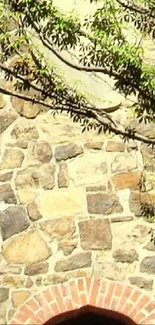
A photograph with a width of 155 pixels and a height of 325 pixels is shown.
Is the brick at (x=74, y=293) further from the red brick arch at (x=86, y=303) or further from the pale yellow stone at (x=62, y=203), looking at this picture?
the pale yellow stone at (x=62, y=203)

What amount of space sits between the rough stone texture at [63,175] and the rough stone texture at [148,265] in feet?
2.41

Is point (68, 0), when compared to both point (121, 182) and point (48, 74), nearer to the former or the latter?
point (48, 74)

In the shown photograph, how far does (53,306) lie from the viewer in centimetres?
585

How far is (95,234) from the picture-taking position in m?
6.05

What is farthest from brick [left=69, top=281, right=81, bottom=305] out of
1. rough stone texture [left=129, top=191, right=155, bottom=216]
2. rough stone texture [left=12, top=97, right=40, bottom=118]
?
rough stone texture [left=12, top=97, right=40, bottom=118]

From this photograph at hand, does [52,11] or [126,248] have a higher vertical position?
[52,11]

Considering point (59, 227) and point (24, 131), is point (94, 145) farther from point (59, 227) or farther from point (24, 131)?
point (59, 227)

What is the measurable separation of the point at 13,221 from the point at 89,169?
62 centimetres

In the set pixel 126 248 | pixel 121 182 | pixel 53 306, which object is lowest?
pixel 53 306

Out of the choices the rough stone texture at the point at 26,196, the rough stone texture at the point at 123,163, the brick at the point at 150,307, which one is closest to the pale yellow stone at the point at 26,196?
the rough stone texture at the point at 26,196

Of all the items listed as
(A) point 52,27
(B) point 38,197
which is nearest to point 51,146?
(B) point 38,197

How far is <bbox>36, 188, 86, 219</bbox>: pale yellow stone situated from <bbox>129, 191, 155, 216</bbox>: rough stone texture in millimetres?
323

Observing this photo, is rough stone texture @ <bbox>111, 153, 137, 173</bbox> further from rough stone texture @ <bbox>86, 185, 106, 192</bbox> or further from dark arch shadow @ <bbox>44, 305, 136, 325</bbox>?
dark arch shadow @ <bbox>44, 305, 136, 325</bbox>

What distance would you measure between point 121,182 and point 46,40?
3.69 feet
